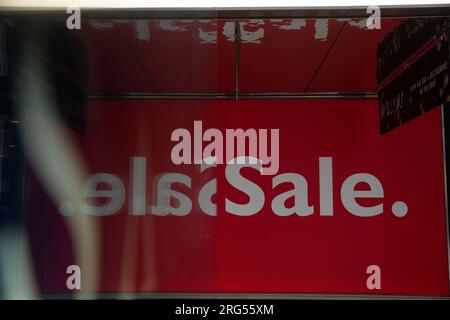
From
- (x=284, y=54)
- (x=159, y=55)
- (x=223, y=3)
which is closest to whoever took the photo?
(x=223, y=3)

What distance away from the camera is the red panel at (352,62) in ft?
11.2

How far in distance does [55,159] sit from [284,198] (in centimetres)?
171

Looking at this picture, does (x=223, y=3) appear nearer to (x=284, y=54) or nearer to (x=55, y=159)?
(x=284, y=54)

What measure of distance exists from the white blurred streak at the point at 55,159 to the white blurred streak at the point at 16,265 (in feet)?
0.50

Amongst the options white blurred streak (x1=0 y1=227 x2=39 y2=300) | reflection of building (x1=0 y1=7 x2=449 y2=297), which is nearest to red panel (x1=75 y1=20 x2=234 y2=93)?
reflection of building (x1=0 y1=7 x2=449 y2=297)

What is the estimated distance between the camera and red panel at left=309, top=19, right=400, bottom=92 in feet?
11.2

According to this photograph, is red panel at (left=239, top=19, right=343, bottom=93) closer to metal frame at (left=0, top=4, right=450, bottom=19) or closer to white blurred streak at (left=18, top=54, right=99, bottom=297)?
metal frame at (left=0, top=4, right=450, bottom=19)

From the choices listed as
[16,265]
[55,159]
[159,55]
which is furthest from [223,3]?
[16,265]

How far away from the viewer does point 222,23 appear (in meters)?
3.11

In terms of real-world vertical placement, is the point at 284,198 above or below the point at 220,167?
below

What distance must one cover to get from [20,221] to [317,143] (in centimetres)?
218

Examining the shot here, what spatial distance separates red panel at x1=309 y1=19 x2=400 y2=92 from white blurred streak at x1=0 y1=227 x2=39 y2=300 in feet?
7.61

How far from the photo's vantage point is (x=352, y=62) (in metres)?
3.96

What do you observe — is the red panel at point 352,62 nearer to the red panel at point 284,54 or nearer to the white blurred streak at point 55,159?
the red panel at point 284,54
